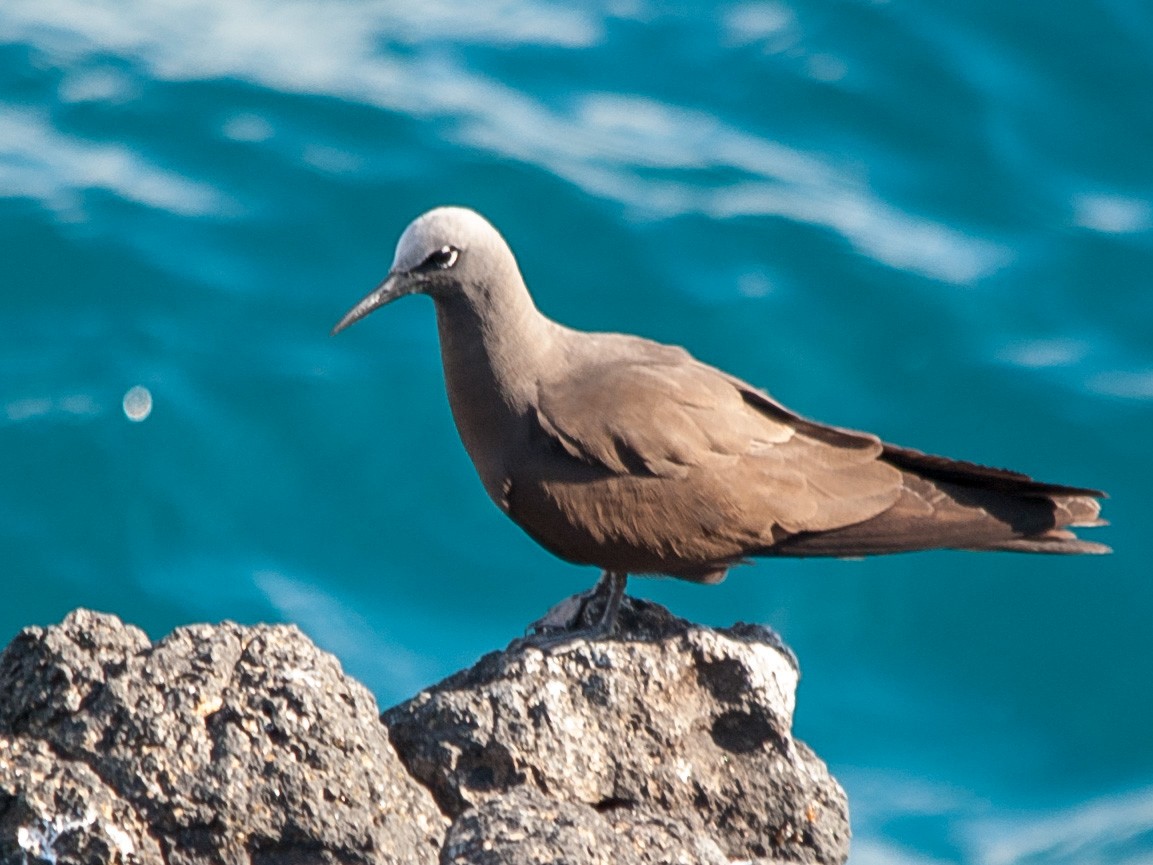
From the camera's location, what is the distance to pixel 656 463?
16.9 ft

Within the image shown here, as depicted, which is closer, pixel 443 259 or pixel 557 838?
pixel 557 838

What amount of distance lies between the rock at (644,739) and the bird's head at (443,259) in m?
1.28

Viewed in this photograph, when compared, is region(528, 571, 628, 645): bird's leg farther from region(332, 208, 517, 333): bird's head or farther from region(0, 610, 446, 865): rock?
region(0, 610, 446, 865): rock

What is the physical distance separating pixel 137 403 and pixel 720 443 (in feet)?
17.2

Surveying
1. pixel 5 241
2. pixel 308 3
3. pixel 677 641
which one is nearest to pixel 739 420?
pixel 677 641

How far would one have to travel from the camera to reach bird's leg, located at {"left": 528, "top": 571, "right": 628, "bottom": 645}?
4.92 metres

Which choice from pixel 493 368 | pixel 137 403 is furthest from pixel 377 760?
pixel 137 403

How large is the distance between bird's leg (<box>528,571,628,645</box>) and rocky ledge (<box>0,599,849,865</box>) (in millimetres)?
456

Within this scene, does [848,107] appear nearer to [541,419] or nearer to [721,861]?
[541,419]

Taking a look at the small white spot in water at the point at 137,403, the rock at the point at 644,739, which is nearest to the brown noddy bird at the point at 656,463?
the rock at the point at 644,739

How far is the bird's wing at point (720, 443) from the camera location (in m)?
5.14

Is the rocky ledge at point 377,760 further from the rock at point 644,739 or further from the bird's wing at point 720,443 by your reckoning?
the bird's wing at point 720,443

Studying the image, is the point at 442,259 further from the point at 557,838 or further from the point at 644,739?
the point at 557,838

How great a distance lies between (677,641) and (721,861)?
0.95m
